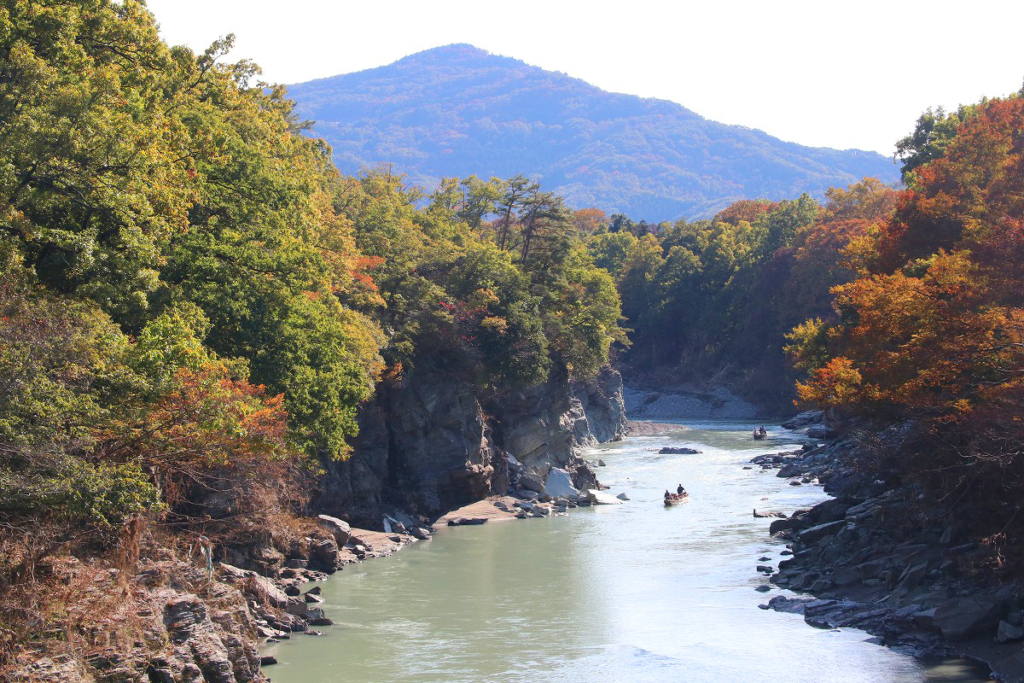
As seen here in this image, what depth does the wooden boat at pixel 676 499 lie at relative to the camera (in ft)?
141

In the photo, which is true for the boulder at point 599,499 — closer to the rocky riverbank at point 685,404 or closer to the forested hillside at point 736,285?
the forested hillside at point 736,285

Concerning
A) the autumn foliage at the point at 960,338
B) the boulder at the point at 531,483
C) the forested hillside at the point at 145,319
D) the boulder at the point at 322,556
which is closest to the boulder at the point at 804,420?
the boulder at the point at 531,483

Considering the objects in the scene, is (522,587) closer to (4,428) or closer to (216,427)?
(216,427)

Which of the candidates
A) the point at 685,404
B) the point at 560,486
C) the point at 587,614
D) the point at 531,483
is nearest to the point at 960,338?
the point at 587,614

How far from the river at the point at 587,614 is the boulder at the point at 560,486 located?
9.04 feet

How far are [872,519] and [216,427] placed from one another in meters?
20.1

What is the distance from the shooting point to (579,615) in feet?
86.0

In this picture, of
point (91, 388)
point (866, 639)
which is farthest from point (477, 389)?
point (91, 388)

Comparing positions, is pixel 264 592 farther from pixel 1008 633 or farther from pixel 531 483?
pixel 531 483

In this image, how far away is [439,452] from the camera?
134 feet

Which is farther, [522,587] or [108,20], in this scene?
[522,587]

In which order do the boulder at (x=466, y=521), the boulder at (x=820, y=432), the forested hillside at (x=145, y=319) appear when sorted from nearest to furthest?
the forested hillside at (x=145, y=319), the boulder at (x=466, y=521), the boulder at (x=820, y=432)

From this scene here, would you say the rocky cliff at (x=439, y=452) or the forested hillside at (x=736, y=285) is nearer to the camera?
the rocky cliff at (x=439, y=452)

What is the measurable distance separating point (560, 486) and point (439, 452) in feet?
25.0
